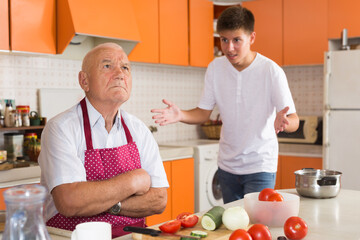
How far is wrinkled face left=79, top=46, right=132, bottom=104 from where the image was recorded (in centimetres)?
188

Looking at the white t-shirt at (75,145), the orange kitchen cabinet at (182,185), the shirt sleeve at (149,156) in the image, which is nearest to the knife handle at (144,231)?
the white t-shirt at (75,145)

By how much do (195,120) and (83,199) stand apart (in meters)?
1.13

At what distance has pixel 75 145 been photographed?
5.94 ft

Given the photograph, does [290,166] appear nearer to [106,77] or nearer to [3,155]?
[3,155]

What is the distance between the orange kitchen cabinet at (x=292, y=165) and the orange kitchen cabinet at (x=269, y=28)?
3.37 ft

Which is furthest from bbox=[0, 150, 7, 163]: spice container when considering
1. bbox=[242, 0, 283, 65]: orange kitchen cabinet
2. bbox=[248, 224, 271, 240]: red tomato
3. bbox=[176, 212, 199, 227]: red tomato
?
bbox=[242, 0, 283, 65]: orange kitchen cabinet

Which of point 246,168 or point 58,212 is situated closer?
point 58,212

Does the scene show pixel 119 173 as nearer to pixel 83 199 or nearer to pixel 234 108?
pixel 83 199

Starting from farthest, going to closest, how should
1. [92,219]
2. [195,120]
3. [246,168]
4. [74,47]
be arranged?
[74,47], [195,120], [246,168], [92,219]

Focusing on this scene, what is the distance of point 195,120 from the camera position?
8.66ft

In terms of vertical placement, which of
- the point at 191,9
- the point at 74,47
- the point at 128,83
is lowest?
the point at 128,83

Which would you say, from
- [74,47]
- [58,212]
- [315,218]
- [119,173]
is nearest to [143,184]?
[119,173]

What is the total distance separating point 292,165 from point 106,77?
282 centimetres

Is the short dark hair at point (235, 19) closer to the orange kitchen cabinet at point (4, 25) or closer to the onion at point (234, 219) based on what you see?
the onion at point (234, 219)
